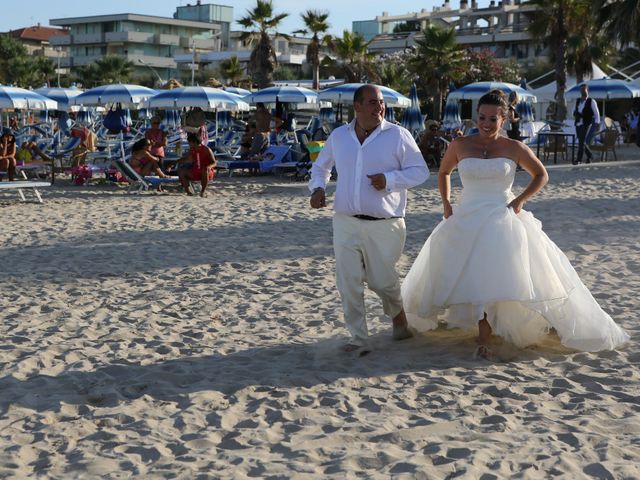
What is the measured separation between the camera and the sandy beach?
3.76 metres

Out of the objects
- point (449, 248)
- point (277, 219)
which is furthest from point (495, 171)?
point (277, 219)

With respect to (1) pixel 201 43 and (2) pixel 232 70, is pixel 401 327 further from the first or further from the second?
(1) pixel 201 43

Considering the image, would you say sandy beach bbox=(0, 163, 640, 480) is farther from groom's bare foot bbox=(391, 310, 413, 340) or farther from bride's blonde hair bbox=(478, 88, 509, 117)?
bride's blonde hair bbox=(478, 88, 509, 117)

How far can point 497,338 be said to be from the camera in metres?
5.52

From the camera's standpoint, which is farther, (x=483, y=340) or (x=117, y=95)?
(x=117, y=95)

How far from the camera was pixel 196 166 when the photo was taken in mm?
14711

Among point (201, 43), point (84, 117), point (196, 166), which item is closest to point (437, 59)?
point (84, 117)

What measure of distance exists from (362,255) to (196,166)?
382 inches

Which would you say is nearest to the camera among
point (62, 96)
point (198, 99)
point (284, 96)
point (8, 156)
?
point (8, 156)

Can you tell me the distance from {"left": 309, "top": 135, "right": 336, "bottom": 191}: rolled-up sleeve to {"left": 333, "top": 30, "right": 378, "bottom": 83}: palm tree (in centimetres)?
4158

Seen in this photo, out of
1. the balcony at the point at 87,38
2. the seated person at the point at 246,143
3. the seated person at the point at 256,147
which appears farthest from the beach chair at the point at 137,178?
the balcony at the point at 87,38

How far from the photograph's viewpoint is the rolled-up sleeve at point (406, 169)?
5.11 metres

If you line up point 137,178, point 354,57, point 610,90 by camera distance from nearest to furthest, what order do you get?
point 137,178 → point 610,90 → point 354,57

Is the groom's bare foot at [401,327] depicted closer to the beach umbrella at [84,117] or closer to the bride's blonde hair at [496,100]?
the bride's blonde hair at [496,100]
